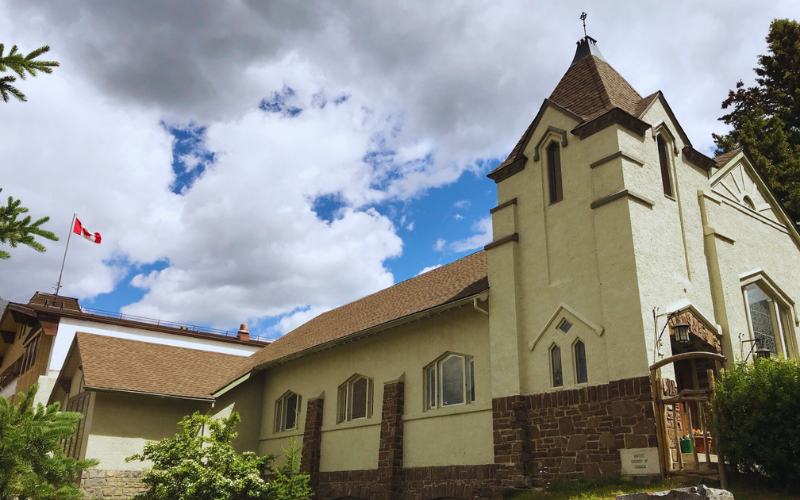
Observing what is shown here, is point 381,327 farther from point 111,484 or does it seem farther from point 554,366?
point 111,484

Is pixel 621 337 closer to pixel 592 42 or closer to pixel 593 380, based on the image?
pixel 593 380

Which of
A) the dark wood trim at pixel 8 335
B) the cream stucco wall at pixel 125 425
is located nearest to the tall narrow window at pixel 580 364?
the cream stucco wall at pixel 125 425

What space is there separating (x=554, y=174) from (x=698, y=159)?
3840mm

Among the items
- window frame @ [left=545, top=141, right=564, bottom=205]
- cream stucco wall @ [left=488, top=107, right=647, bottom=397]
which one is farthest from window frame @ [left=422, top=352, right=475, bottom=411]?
window frame @ [left=545, top=141, right=564, bottom=205]

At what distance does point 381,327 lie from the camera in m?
18.7

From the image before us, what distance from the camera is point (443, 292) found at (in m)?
18.8

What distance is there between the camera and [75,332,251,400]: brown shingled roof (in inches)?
858

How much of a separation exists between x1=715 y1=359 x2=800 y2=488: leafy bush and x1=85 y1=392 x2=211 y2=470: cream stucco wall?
18.0 meters

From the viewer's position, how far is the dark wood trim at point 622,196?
13.6 metres

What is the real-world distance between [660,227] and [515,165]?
13.1ft

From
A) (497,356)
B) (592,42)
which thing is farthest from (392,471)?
(592,42)

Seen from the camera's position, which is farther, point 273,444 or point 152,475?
point 273,444

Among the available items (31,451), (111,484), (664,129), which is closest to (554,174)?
(664,129)

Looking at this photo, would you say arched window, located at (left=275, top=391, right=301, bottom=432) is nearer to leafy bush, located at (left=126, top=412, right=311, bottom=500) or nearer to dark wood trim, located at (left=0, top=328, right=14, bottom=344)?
leafy bush, located at (left=126, top=412, right=311, bottom=500)
